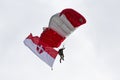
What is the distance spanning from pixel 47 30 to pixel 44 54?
4.98 meters

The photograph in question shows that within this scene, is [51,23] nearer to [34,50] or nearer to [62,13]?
[62,13]

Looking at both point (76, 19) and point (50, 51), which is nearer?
point (76, 19)

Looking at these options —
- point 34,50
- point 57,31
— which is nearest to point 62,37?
point 57,31

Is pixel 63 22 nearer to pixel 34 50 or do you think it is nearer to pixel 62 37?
pixel 62 37

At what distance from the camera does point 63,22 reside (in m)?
68.8

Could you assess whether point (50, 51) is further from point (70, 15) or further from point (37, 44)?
point (70, 15)

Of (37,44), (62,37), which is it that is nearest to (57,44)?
(62,37)

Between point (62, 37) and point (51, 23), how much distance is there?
6.80 feet

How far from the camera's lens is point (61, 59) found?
228 ft

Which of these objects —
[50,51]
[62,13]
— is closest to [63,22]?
[62,13]

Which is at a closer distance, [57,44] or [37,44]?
[57,44]

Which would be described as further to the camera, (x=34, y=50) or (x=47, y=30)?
(x=34, y=50)

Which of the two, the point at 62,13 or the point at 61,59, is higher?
the point at 62,13

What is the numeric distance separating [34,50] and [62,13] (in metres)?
7.58
